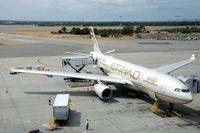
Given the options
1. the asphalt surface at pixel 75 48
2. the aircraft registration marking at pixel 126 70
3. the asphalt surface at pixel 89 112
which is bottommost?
the asphalt surface at pixel 89 112

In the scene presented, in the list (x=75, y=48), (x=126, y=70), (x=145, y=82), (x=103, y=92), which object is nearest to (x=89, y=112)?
(x=103, y=92)

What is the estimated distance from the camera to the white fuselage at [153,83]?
21.7 m

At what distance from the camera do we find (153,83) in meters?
24.3

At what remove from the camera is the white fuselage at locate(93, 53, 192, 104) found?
2175 centimetres

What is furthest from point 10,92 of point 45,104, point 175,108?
point 175,108

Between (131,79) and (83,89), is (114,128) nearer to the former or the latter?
(131,79)

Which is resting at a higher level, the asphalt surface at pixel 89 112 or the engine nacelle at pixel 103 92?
the engine nacelle at pixel 103 92

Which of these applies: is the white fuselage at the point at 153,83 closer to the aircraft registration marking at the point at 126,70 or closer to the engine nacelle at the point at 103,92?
the aircraft registration marking at the point at 126,70

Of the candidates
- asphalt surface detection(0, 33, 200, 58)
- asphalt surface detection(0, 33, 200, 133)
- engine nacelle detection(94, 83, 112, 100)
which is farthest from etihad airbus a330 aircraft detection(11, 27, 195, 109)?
asphalt surface detection(0, 33, 200, 58)

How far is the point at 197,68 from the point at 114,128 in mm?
33204

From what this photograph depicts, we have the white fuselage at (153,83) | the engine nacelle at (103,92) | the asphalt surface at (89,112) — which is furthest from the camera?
the engine nacelle at (103,92)

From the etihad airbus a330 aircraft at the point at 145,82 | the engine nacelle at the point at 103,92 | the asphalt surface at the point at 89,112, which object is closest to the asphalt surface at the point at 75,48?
the asphalt surface at the point at 89,112

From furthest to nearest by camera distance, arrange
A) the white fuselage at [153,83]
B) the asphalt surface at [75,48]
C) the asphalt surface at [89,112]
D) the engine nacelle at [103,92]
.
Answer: the asphalt surface at [75,48], the engine nacelle at [103,92], the white fuselage at [153,83], the asphalt surface at [89,112]

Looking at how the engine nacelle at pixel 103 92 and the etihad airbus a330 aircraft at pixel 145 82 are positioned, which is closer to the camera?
the etihad airbus a330 aircraft at pixel 145 82
